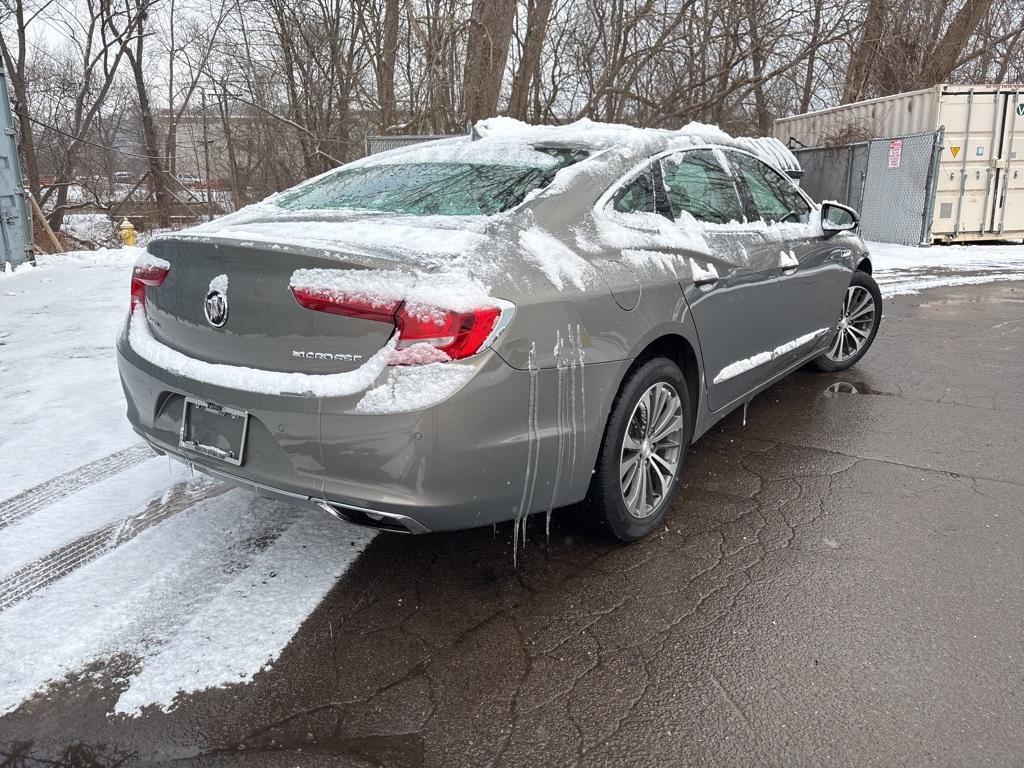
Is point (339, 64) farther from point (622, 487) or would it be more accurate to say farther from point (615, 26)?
point (622, 487)

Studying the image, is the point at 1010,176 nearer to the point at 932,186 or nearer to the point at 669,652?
the point at 932,186

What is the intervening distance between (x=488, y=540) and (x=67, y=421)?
2.78 m

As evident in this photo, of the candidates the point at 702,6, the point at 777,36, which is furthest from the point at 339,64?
the point at 777,36

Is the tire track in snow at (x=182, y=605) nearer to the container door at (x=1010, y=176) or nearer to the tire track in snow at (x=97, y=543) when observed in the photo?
the tire track in snow at (x=97, y=543)

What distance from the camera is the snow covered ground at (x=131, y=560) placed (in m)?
2.35

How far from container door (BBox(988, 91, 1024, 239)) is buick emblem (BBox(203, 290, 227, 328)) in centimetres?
1565

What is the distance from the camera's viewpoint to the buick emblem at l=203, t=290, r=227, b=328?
251 centimetres

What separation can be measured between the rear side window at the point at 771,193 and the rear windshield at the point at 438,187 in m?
1.38

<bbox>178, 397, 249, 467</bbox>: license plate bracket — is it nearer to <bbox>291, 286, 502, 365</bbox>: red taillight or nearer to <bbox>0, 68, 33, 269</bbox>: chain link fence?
<bbox>291, 286, 502, 365</bbox>: red taillight

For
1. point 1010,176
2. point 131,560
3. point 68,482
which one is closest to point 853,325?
point 131,560

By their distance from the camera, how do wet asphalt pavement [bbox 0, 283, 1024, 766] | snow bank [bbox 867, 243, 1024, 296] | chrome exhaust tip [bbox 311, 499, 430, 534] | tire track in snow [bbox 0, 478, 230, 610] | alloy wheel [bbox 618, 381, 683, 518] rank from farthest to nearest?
1. snow bank [bbox 867, 243, 1024, 296]
2. alloy wheel [bbox 618, 381, 683, 518]
3. tire track in snow [bbox 0, 478, 230, 610]
4. chrome exhaust tip [bbox 311, 499, 430, 534]
5. wet asphalt pavement [bbox 0, 283, 1024, 766]

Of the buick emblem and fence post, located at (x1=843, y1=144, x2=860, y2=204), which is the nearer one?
the buick emblem

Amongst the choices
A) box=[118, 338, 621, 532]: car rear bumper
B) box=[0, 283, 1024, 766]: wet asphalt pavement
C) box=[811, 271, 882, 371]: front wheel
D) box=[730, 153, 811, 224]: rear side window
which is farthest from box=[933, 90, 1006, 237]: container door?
box=[118, 338, 621, 532]: car rear bumper

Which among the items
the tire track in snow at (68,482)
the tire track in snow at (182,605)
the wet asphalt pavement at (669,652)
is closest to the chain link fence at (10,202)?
the tire track in snow at (68,482)
